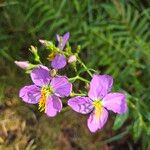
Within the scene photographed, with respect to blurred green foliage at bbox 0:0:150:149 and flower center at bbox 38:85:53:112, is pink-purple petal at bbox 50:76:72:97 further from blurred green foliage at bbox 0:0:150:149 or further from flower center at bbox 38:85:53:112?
blurred green foliage at bbox 0:0:150:149

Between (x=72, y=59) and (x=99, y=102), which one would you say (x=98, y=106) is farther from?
(x=72, y=59)

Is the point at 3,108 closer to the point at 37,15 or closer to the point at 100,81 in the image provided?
the point at 37,15

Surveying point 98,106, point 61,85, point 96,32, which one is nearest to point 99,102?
point 98,106

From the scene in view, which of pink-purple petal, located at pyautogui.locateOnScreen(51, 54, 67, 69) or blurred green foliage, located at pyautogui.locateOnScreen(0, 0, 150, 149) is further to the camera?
blurred green foliage, located at pyautogui.locateOnScreen(0, 0, 150, 149)

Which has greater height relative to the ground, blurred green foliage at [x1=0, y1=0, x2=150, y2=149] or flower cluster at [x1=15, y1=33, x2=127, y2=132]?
flower cluster at [x1=15, y1=33, x2=127, y2=132]

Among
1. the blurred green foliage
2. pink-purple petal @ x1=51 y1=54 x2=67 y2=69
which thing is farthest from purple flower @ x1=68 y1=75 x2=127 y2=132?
the blurred green foliage
